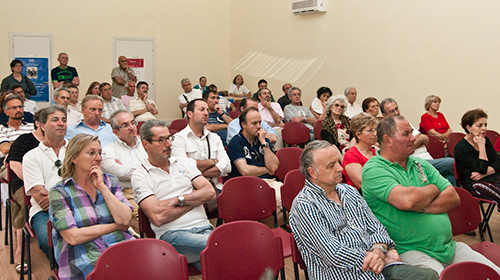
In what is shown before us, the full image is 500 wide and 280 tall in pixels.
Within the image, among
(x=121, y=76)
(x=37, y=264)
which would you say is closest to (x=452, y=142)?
(x=37, y=264)

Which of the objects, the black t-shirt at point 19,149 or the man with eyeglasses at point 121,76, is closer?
the black t-shirt at point 19,149

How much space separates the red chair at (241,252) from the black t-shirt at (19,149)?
1.92 m

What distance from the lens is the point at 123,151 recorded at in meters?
3.39

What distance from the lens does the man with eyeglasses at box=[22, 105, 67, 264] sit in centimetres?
269

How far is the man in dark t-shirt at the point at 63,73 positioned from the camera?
26.3 ft

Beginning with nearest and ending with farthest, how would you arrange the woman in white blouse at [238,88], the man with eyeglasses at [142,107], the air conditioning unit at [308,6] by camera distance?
1. the man with eyeglasses at [142,107]
2. the air conditioning unit at [308,6]
3. the woman in white blouse at [238,88]

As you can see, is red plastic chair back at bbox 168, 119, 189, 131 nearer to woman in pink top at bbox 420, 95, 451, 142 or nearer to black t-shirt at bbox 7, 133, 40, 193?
black t-shirt at bbox 7, 133, 40, 193

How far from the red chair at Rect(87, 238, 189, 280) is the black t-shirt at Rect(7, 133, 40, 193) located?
68.1 inches

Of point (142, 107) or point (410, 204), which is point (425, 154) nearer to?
point (410, 204)

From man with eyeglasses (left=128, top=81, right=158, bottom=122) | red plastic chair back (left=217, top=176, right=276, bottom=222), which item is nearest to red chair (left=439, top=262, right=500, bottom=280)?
red plastic chair back (left=217, top=176, right=276, bottom=222)

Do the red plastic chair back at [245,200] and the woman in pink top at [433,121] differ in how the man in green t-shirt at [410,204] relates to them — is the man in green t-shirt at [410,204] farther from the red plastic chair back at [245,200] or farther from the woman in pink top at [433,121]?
the woman in pink top at [433,121]

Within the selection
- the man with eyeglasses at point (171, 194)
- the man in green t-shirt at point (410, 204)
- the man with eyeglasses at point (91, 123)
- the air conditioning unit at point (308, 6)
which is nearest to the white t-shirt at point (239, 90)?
the air conditioning unit at point (308, 6)

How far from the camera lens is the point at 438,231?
2.23 meters

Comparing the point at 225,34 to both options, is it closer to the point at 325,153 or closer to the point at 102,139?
the point at 102,139
